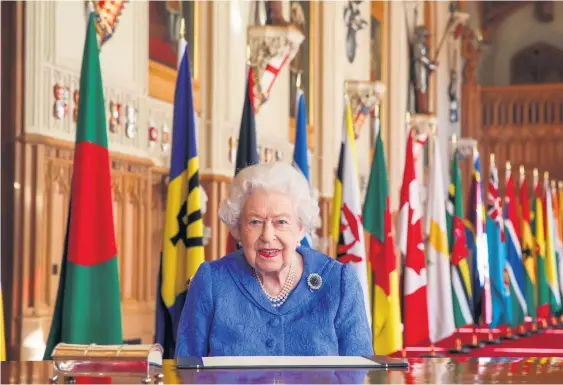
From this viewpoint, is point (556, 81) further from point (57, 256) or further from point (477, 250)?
point (57, 256)

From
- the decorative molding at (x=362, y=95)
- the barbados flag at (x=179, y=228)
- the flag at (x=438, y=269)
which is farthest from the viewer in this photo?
the decorative molding at (x=362, y=95)

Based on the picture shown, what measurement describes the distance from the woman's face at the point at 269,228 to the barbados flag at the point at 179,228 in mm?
2957

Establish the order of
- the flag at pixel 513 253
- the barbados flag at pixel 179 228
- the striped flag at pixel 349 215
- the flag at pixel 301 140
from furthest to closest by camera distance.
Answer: the flag at pixel 513 253 < the striped flag at pixel 349 215 < the flag at pixel 301 140 < the barbados flag at pixel 179 228

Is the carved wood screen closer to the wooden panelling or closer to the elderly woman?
the wooden panelling

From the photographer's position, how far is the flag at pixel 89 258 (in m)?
5.59

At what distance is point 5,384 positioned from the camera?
2.49m

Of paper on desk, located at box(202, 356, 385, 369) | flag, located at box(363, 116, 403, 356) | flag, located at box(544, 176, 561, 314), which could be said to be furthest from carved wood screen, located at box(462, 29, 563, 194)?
paper on desk, located at box(202, 356, 385, 369)

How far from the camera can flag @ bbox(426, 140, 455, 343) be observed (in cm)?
1241

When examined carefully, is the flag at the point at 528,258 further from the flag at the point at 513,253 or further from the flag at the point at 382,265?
the flag at the point at 382,265

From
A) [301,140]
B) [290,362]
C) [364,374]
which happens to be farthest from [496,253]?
[364,374]

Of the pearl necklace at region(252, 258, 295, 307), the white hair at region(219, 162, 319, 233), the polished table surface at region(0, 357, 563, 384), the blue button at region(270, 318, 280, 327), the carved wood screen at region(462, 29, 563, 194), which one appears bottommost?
the polished table surface at region(0, 357, 563, 384)

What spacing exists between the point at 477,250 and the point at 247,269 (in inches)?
422

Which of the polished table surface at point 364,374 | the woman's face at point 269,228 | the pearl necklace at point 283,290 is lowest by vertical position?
the polished table surface at point 364,374

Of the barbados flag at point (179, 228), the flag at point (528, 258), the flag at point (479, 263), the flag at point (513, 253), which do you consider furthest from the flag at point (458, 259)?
the barbados flag at point (179, 228)
